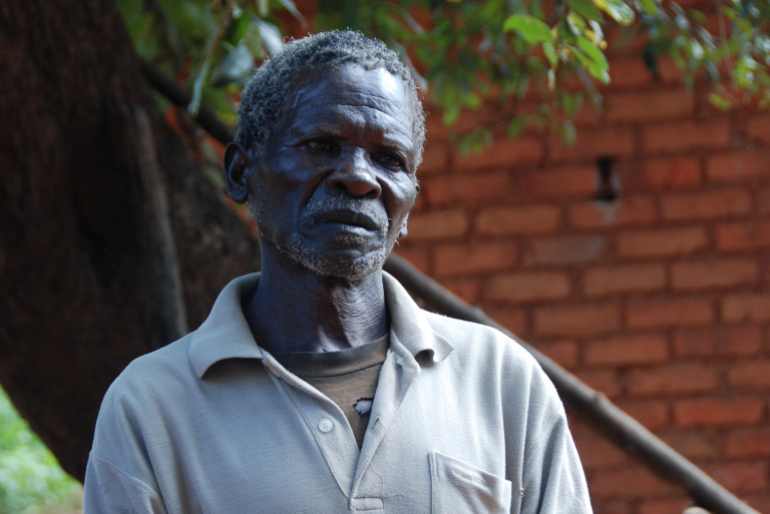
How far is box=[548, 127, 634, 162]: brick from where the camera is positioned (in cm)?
302

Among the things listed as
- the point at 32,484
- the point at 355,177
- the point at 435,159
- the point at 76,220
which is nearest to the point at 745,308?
the point at 435,159

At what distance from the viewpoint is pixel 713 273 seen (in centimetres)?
295

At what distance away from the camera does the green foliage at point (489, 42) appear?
5.75ft

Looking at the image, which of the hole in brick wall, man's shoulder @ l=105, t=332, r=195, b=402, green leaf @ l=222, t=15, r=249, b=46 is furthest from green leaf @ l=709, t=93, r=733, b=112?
man's shoulder @ l=105, t=332, r=195, b=402

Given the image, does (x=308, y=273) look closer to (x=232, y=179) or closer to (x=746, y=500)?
(x=232, y=179)

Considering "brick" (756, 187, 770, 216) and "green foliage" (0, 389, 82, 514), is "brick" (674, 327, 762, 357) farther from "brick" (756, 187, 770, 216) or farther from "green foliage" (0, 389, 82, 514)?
"green foliage" (0, 389, 82, 514)

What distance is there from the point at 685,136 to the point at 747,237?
45 centimetres

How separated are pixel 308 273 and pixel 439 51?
1374 millimetres

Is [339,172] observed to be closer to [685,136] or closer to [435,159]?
[435,159]

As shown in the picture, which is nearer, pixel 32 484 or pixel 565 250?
pixel 565 250

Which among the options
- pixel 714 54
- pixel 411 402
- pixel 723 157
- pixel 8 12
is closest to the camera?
pixel 411 402

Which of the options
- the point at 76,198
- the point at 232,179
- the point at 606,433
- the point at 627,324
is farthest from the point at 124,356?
the point at 627,324

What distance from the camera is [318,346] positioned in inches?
54.2

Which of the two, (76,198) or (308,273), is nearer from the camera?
(308,273)
